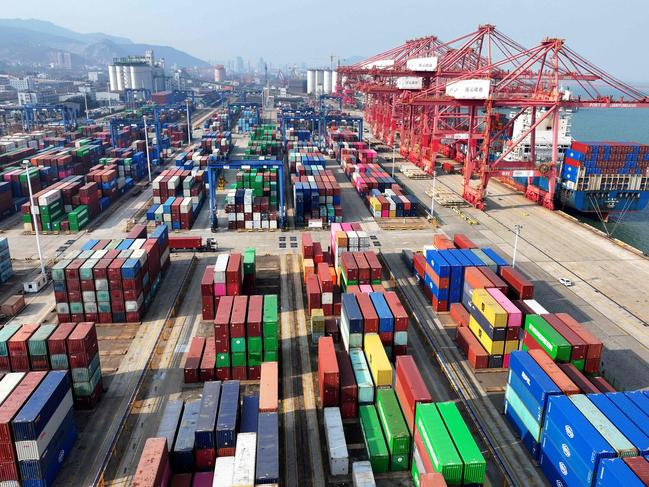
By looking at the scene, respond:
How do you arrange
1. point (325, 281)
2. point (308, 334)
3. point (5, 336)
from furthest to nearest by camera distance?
1. point (325, 281)
2. point (308, 334)
3. point (5, 336)

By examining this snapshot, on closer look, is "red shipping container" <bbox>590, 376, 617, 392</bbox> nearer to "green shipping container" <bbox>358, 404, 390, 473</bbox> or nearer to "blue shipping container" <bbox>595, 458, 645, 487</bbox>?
"blue shipping container" <bbox>595, 458, 645, 487</bbox>

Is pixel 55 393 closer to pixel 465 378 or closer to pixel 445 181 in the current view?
pixel 465 378

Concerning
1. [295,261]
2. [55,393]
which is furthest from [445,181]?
[55,393]

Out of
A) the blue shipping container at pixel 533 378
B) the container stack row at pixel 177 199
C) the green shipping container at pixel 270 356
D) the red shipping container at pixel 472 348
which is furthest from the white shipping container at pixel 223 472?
the container stack row at pixel 177 199

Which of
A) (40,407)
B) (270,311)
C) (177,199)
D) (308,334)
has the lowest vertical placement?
(308,334)

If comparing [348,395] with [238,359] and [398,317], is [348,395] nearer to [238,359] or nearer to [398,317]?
[398,317]

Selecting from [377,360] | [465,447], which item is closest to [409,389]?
[377,360]

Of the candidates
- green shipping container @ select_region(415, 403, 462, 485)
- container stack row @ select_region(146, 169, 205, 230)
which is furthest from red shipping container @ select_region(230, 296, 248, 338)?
container stack row @ select_region(146, 169, 205, 230)

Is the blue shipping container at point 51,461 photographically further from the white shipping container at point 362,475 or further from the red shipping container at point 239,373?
the white shipping container at point 362,475
